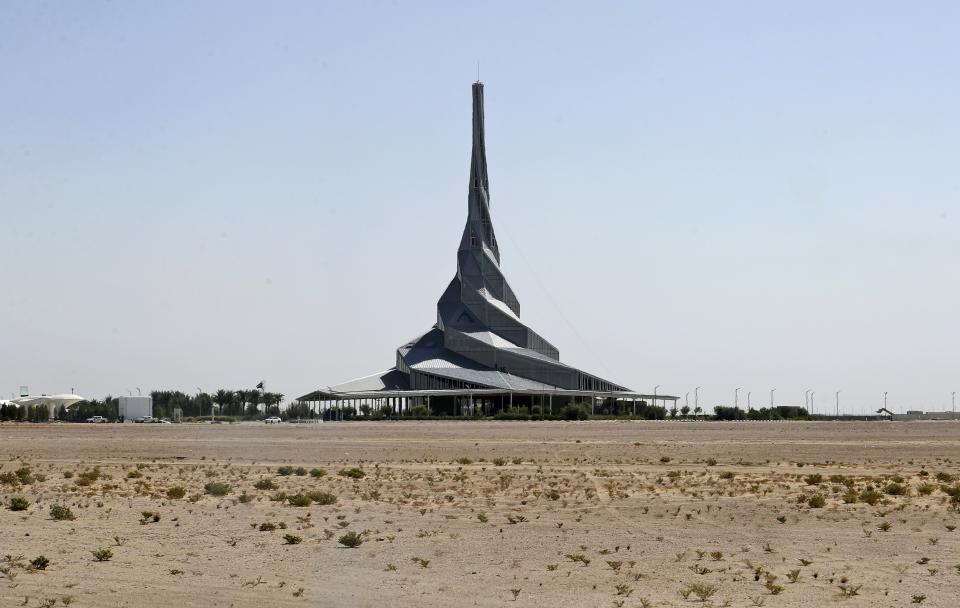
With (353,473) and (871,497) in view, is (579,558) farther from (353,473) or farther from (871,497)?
(353,473)

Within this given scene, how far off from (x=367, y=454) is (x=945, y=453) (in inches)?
1026

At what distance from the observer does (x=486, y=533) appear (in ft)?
80.2

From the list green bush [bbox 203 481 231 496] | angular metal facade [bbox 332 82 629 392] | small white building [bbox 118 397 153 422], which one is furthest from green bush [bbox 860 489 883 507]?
small white building [bbox 118 397 153 422]

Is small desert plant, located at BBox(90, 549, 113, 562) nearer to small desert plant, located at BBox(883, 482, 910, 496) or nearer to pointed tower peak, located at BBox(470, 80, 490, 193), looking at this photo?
small desert plant, located at BBox(883, 482, 910, 496)

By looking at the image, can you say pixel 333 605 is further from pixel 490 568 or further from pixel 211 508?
pixel 211 508

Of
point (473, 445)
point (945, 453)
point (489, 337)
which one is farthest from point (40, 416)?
point (945, 453)

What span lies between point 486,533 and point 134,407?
374 feet

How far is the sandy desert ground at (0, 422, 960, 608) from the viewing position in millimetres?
18203

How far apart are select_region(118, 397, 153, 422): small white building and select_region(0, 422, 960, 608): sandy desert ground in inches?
3412

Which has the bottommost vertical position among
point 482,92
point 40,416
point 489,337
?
point 40,416

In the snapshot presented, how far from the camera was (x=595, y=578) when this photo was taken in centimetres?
1934

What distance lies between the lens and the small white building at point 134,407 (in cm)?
13050

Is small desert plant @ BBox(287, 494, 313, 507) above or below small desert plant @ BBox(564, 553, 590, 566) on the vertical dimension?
above

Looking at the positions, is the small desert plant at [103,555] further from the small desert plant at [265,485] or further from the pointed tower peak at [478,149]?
the pointed tower peak at [478,149]
